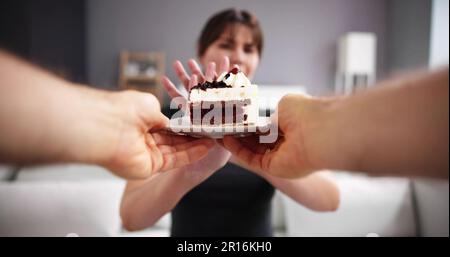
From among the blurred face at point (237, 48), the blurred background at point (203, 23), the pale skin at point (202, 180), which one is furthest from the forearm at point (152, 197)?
the blurred background at point (203, 23)

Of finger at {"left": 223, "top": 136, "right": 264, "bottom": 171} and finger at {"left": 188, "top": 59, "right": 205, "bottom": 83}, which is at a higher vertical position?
finger at {"left": 188, "top": 59, "right": 205, "bottom": 83}

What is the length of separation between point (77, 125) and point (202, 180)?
39cm

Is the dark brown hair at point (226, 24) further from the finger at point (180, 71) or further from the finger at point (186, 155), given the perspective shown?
the finger at point (186, 155)

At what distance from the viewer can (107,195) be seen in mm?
1609

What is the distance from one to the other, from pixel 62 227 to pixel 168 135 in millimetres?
1049

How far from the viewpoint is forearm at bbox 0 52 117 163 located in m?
0.41

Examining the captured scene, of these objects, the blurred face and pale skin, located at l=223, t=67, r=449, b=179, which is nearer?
pale skin, located at l=223, t=67, r=449, b=179

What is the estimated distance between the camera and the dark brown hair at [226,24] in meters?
1.18

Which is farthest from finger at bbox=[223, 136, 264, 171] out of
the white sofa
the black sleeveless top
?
the white sofa

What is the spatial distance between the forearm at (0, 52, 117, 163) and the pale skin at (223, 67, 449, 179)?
0.98 ft

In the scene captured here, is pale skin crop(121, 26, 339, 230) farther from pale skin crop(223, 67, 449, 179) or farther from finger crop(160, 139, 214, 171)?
pale skin crop(223, 67, 449, 179)

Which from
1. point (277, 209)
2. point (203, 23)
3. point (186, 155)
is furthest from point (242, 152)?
point (203, 23)

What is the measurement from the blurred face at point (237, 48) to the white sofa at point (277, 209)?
763mm

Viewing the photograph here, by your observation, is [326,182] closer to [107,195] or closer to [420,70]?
[420,70]
